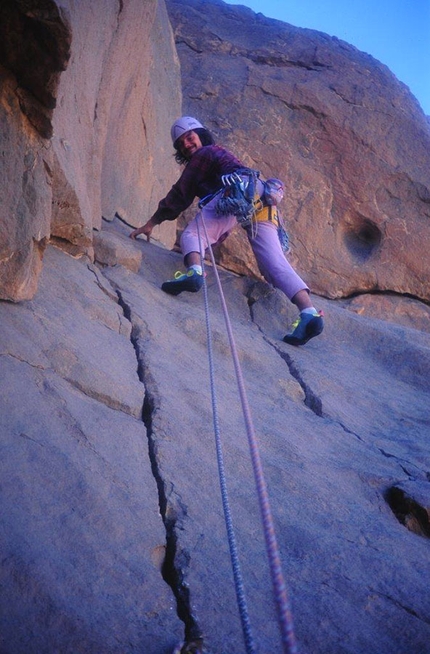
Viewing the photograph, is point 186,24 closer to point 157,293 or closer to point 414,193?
point 414,193

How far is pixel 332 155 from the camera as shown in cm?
728

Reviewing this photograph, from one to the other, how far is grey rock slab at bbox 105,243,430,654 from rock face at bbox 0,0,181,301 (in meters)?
0.72

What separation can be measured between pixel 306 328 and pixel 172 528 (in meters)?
2.36

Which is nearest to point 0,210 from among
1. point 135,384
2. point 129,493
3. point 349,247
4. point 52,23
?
point 52,23

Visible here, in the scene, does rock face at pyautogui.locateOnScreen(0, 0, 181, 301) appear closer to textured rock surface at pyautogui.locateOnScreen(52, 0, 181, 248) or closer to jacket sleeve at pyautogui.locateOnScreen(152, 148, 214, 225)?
textured rock surface at pyautogui.locateOnScreen(52, 0, 181, 248)

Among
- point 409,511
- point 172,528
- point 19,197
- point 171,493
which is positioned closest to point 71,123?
point 19,197

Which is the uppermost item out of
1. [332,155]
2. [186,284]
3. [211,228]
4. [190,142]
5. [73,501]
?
[332,155]

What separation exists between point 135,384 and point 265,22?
867 cm

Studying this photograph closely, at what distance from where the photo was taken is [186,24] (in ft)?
27.2

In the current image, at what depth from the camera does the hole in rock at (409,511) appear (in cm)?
199

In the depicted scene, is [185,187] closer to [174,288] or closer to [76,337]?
[174,288]

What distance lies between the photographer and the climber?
3.77m

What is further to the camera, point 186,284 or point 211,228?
point 211,228

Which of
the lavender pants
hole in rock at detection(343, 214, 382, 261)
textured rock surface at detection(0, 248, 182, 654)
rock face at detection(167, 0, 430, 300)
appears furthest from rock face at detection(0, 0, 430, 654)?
hole in rock at detection(343, 214, 382, 261)
